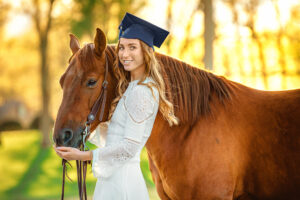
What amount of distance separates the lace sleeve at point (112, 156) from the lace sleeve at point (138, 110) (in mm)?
59

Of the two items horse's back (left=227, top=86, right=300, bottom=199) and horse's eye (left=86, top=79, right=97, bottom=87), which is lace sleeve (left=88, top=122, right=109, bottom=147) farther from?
horse's back (left=227, top=86, right=300, bottom=199)

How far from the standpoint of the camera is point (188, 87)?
2.38 metres

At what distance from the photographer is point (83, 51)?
2.20 meters

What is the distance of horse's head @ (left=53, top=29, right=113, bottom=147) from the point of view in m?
2.04

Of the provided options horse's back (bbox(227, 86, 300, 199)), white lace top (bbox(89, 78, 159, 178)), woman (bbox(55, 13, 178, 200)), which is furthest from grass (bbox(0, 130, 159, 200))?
white lace top (bbox(89, 78, 159, 178))

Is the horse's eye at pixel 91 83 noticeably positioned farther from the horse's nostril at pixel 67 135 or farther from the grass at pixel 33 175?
the grass at pixel 33 175

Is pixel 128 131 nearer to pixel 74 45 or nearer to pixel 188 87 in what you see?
pixel 188 87

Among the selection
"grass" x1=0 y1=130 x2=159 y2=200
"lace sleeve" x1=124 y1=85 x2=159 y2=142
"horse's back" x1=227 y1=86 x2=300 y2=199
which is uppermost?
"lace sleeve" x1=124 y1=85 x2=159 y2=142

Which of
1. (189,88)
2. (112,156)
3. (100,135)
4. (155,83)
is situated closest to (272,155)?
(189,88)

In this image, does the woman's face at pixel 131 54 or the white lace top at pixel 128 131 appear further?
the woman's face at pixel 131 54

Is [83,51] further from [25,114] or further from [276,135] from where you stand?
[25,114]

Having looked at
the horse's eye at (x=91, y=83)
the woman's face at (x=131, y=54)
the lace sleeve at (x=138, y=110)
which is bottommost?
the lace sleeve at (x=138, y=110)

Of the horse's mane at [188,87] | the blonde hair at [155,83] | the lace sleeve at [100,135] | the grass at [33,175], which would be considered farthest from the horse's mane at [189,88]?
the grass at [33,175]

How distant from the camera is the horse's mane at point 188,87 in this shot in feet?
7.65
